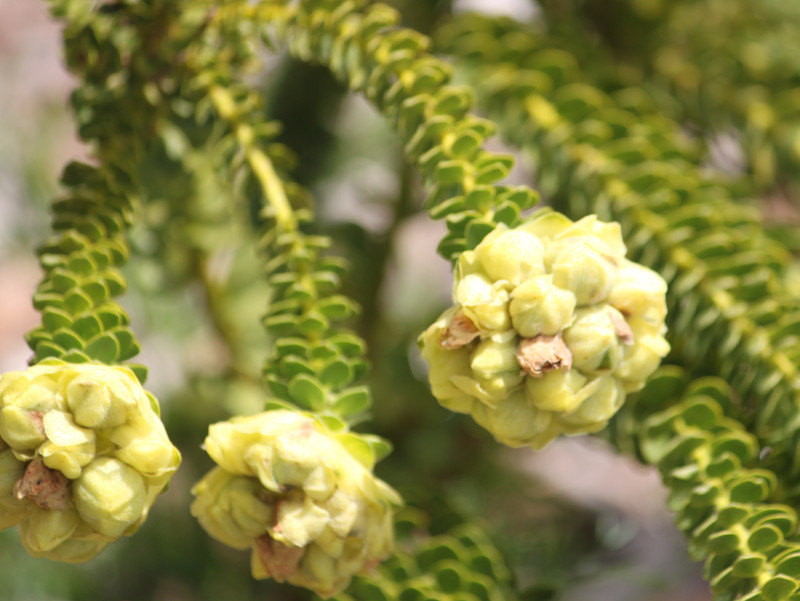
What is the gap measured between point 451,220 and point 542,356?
0.42 feet

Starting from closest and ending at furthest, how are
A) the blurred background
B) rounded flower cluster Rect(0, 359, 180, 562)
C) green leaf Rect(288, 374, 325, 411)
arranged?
rounded flower cluster Rect(0, 359, 180, 562) → green leaf Rect(288, 374, 325, 411) → the blurred background

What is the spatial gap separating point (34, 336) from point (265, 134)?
281 mm

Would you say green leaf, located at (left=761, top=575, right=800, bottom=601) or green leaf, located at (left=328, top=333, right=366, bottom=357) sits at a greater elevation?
green leaf, located at (left=328, top=333, right=366, bottom=357)

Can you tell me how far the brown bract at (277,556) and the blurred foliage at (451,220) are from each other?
0.37 feet

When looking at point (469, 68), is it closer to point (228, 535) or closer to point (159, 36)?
point (159, 36)

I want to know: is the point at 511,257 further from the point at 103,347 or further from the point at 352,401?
the point at 103,347

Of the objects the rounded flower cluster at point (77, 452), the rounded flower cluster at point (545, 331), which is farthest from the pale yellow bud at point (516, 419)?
the rounded flower cluster at point (77, 452)

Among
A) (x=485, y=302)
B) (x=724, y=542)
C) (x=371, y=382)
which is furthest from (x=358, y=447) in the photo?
(x=371, y=382)

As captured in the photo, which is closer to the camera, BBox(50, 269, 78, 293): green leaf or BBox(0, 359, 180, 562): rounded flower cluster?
BBox(0, 359, 180, 562): rounded flower cluster

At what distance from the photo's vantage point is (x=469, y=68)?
0.92 m

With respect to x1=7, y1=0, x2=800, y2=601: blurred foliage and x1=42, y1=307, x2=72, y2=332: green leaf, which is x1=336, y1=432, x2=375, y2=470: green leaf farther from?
x1=42, y1=307, x2=72, y2=332: green leaf

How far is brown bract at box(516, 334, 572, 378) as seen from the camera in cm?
49

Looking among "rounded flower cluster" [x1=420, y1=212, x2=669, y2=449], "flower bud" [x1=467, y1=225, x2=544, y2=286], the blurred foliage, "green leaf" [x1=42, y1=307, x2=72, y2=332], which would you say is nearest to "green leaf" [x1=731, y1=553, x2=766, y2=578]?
the blurred foliage

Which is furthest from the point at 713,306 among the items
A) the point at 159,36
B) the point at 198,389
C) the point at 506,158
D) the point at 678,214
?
the point at 198,389
